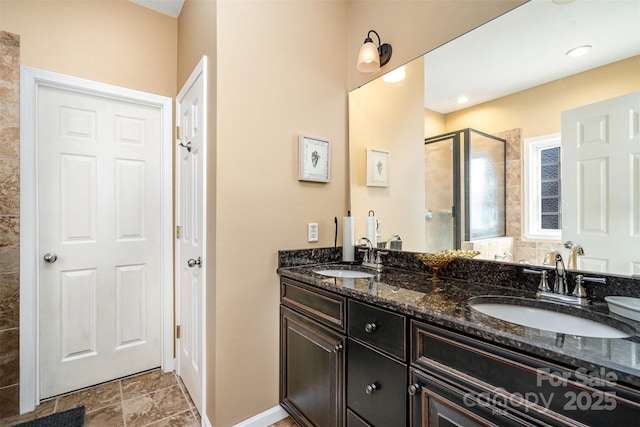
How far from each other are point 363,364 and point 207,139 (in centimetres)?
139

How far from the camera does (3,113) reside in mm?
1659

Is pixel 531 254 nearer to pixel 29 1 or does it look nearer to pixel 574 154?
pixel 574 154

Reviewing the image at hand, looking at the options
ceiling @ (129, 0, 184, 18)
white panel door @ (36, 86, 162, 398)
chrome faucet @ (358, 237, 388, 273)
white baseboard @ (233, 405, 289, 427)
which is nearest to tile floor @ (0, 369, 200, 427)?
white panel door @ (36, 86, 162, 398)

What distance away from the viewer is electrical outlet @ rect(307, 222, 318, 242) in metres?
1.85

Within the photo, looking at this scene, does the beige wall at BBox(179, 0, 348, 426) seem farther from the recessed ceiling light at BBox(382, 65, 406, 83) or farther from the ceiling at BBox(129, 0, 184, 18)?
the recessed ceiling light at BBox(382, 65, 406, 83)

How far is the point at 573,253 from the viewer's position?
1109mm

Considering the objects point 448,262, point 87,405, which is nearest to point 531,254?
point 448,262

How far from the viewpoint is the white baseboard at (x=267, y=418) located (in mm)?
1592

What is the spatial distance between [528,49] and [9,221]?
9.44ft

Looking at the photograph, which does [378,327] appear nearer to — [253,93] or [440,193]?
[440,193]

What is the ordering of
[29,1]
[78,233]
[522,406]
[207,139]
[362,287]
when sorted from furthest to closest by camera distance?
1. [78,233]
2. [29,1]
3. [207,139]
4. [362,287]
5. [522,406]

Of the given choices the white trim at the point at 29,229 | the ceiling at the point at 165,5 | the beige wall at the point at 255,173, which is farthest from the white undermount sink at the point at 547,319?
the ceiling at the point at 165,5

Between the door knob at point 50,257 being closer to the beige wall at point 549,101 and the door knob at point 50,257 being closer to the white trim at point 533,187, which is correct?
the beige wall at point 549,101

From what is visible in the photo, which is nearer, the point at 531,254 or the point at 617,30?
the point at 617,30
